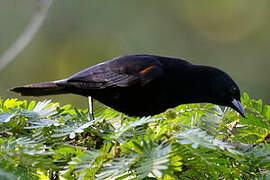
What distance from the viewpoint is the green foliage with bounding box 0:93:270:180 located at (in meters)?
1.28

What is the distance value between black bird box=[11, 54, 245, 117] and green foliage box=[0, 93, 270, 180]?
1.32 meters

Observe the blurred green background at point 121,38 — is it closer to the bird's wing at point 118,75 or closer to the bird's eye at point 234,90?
the bird's eye at point 234,90

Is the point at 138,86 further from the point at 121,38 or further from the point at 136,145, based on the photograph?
the point at 121,38

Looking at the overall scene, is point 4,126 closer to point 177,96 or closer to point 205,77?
point 177,96

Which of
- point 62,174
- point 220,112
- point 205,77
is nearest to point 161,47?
point 205,77

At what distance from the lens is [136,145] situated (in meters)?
1.31

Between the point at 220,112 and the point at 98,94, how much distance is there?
169 centimetres

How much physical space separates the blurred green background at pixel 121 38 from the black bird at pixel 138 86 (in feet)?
17.7

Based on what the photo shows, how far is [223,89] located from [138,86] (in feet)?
2.54

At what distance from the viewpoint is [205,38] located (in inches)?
395

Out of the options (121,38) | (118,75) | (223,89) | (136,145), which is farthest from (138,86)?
(121,38)

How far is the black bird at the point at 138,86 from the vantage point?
342 centimetres

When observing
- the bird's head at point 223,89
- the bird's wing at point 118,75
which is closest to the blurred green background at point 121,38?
the bird's head at point 223,89

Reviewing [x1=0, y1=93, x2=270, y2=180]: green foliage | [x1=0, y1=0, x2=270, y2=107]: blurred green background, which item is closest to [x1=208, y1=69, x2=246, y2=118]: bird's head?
[x1=0, y1=93, x2=270, y2=180]: green foliage
